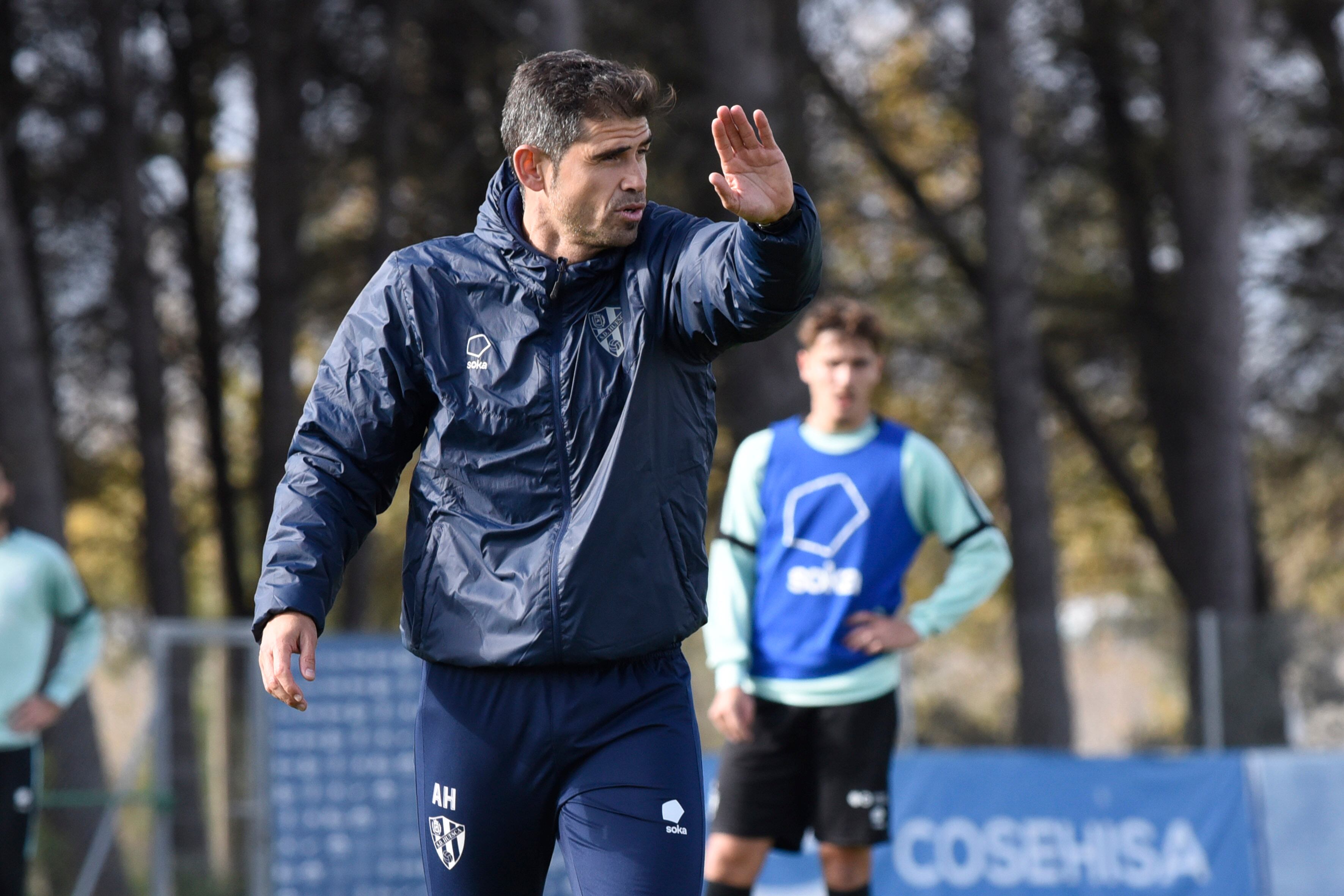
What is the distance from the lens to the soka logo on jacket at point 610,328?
346cm

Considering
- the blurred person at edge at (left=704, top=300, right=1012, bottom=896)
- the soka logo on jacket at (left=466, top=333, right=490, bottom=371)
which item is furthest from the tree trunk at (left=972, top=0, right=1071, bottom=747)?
the soka logo on jacket at (left=466, top=333, right=490, bottom=371)

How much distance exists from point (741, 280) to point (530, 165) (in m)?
0.63

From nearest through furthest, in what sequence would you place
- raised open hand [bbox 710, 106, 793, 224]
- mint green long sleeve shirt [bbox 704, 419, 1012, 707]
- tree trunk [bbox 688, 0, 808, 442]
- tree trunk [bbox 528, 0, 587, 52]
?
raised open hand [bbox 710, 106, 793, 224]
mint green long sleeve shirt [bbox 704, 419, 1012, 707]
tree trunk [bbox 528, 0, 587, 52]
tree trunk [bbox 688, 0, 808, 442]

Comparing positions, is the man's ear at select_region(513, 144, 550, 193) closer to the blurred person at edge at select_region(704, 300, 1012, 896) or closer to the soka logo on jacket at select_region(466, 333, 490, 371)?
the soka logo on jacket at select_region(466, 333, 490, 371)

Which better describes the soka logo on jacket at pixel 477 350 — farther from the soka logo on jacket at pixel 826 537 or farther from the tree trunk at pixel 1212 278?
the tree trunk at pixel 1212 278

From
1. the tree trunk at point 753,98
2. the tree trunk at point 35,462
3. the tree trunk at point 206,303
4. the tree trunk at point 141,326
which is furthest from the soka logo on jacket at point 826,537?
the tree trunk at point 206,303

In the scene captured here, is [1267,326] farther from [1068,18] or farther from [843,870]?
[843,870]

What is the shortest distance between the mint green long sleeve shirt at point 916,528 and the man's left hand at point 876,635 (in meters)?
0.10

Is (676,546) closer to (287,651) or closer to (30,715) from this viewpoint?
(287,651)

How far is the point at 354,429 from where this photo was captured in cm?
354

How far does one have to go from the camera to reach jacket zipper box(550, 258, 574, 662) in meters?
3.35

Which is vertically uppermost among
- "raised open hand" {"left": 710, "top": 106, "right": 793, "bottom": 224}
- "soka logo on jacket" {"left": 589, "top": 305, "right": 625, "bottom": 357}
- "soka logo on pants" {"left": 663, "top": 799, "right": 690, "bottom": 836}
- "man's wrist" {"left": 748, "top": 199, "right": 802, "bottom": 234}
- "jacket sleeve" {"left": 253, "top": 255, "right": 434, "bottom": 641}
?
"raised open hand" {"left": 710, "top": 106, "right": 793, "bottom": 224}

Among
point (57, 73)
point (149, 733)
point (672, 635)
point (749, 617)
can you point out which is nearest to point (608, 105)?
point (672, 635)

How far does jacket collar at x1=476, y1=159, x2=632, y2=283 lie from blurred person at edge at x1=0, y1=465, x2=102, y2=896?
420cm
